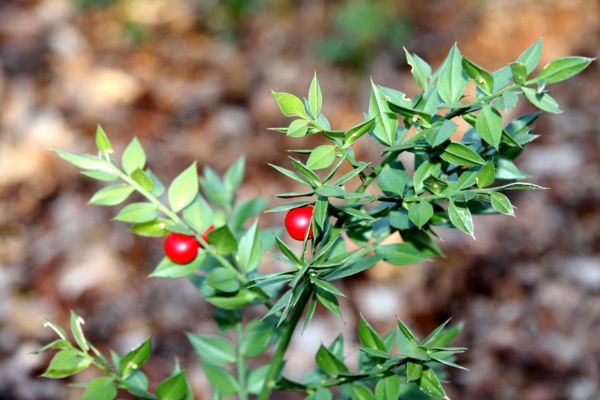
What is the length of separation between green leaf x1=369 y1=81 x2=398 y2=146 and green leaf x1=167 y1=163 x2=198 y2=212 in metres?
0.28

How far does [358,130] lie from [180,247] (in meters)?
0.31

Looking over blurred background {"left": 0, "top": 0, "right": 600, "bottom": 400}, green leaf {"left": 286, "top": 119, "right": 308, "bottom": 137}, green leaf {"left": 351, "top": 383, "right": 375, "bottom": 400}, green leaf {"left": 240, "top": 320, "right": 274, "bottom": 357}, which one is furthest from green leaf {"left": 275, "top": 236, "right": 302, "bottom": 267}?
blurred background {"left": 0, "top": 0, "right": 600, "bottom": 400}

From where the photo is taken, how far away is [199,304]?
7.88ft

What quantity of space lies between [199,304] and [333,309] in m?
1.69

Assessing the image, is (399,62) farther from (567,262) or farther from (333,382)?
(333,382)

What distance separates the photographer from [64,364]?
0.85 m

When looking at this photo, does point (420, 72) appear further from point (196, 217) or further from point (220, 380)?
point (220, 380)

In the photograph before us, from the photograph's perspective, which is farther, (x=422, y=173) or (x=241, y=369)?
(x=241, y=369)

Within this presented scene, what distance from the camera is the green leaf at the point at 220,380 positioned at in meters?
1.06

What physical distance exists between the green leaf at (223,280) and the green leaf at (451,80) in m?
0.34

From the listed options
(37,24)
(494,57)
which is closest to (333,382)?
(494,57)

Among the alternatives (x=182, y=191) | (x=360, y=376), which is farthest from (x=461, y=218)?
(x=182, y=191)

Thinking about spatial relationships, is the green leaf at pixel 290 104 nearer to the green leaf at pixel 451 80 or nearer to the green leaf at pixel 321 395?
the green leaf at pixel 451 80

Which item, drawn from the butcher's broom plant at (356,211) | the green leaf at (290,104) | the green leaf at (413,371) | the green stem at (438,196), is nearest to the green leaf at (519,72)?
the butcher's broom plant at (356,211)
